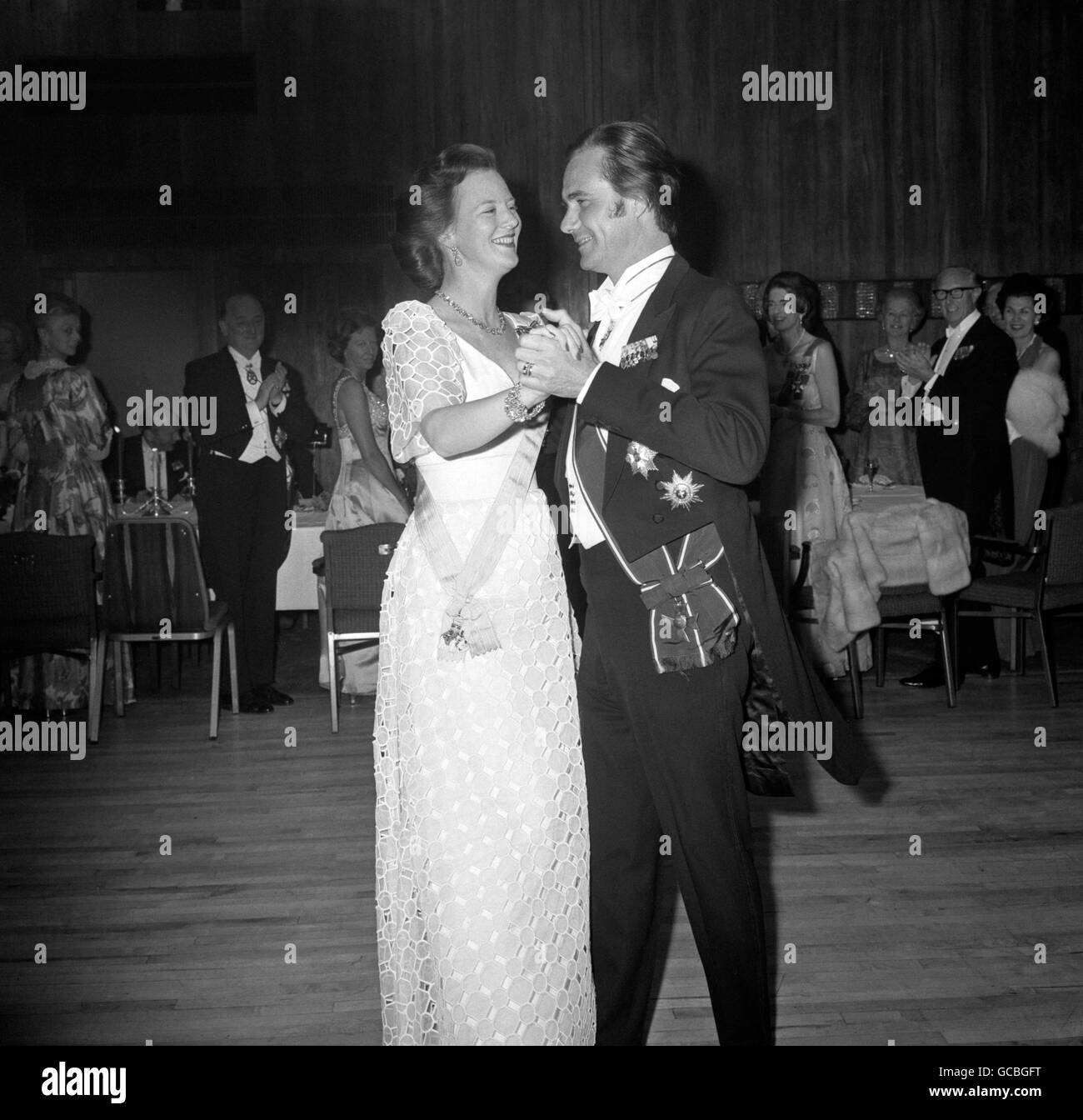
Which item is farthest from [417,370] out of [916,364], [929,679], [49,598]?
[916,364]

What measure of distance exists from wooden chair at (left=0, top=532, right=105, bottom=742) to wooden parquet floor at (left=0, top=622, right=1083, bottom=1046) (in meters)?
0.42

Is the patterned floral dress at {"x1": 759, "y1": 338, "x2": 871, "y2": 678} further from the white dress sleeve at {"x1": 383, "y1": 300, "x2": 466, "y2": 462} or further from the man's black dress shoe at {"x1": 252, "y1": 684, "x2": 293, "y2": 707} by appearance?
the white dress sleeve at {"x1": 383, "y1": 300, "x2": 466, "y2": 462}

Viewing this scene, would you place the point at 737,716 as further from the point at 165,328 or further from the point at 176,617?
the point at 165,328

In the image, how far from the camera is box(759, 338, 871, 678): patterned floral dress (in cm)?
559

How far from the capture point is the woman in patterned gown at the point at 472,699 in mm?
2115

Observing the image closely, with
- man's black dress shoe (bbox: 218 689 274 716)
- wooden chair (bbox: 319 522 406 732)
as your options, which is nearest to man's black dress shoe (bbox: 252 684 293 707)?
man's black dress shoe (bbox: 218 689 274 716)

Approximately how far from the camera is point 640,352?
2.03 meters

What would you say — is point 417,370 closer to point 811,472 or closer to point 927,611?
point 927,611

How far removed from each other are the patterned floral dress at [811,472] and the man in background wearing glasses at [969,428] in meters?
0.52

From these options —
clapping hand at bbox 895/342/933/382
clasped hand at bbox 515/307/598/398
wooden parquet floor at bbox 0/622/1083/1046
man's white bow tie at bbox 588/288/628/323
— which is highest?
clapping hand at bbox 895/342/933/382

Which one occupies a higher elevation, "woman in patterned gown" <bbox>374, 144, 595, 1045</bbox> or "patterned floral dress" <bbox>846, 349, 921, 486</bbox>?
"patterned floral dress" <bbox>846, 349, 921, 486</bbox>

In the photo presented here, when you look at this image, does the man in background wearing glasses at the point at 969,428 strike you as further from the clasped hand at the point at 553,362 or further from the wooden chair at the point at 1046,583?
the clasped hand at the point at 553,362

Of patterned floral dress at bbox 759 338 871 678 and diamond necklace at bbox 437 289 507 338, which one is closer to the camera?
diamond necklace at bbox 437 289 507 338
